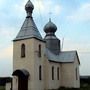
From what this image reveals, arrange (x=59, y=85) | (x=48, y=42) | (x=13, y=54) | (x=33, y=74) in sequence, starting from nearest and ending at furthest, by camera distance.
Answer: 1. (x=33, y=74)
2. (x=13, y=54)
3. (x=59, y=85)
4. (x=48, y=42)

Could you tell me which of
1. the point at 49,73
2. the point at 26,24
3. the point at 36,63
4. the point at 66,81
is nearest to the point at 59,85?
the point at 66,81

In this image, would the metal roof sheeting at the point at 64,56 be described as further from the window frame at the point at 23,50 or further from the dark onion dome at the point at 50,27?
the window frame at the point at 23,50

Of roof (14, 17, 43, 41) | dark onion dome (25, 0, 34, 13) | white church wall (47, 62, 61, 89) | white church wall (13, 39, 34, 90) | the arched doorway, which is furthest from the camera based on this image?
dark onion dome (25, 0, 34, 13)

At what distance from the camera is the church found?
3134 centimetres

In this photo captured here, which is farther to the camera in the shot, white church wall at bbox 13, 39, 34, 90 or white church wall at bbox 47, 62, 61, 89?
white church wall at bbox 47, 62, 61, 89

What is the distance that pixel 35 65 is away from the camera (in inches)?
1235

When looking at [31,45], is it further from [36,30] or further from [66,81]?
[66,81]

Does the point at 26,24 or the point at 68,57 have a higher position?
the point at 26,24

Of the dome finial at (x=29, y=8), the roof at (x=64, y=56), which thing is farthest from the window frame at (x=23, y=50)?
the roof at (x=64, y=56)

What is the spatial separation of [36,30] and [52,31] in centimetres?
780

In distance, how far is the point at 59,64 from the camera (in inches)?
1489

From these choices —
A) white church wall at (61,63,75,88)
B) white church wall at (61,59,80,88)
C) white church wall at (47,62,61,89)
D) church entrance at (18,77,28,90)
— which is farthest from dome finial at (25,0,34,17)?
white church wall at (61,63,75,88)

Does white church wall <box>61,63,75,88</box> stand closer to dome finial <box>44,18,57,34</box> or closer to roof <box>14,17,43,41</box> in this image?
dome finial <box>44,18,57,34</box>

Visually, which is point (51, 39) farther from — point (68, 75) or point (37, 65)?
point (37, 65)
